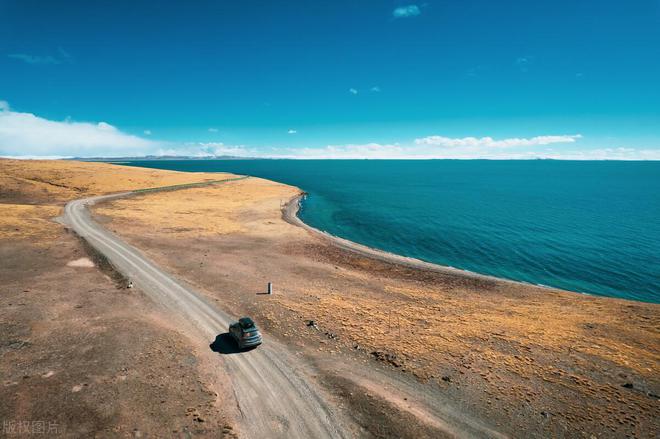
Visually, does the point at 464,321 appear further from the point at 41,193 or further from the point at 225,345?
the point at 41,193

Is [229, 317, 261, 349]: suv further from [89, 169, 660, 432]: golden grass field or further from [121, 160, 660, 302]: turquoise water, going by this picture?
[121, 160, 660, 302]: turquoise water

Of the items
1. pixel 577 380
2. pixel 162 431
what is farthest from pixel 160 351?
pixel 577 380

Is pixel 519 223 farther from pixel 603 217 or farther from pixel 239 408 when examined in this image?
pixel 239 408

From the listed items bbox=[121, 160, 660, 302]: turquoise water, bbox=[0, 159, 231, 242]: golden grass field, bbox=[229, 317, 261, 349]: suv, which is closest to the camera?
bbox=[229, 317, 261, 349]: suv

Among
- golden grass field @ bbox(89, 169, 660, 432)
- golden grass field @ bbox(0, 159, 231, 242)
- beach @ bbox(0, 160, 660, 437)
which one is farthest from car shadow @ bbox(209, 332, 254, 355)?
golden grass field @ bbox(0, 159, 231, 242)

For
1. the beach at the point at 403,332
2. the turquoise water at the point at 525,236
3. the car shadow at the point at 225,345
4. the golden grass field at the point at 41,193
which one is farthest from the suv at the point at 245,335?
the turquoise water at the point at 525,236

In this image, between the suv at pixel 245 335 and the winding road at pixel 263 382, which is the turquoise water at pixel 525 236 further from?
the suv at pixel 245 335

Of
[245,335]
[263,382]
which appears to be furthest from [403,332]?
[245,335]

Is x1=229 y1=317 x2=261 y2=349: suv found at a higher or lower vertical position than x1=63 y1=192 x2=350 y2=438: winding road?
higher
